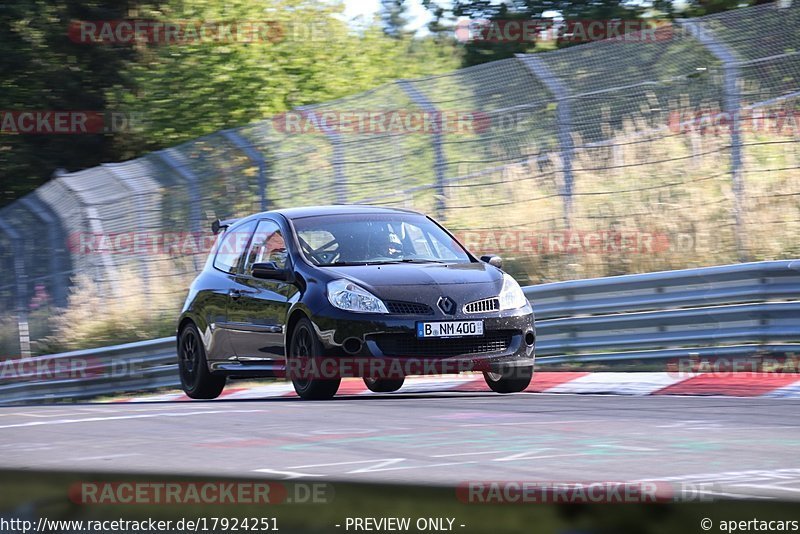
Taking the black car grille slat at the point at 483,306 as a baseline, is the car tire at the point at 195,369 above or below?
below

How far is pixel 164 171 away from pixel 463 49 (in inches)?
525

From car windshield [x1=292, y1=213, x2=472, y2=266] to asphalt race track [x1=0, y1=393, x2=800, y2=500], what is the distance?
1.07m

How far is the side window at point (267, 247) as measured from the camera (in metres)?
10.5

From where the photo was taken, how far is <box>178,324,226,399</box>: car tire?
11539mm

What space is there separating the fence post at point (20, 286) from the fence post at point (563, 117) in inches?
329

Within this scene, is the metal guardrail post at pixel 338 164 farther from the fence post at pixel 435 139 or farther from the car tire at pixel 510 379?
the car tire at pixel 510 379

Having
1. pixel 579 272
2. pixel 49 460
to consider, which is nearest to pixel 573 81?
pixel 579 272

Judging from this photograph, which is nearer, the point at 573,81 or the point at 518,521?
the point at 518,521

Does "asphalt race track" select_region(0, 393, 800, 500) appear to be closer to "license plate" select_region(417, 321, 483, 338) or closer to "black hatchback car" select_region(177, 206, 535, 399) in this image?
"black hatchback car" select_region(177, 206, 535, 399)

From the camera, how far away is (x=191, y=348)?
1182 centimetres

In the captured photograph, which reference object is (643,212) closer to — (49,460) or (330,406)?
(330,406)

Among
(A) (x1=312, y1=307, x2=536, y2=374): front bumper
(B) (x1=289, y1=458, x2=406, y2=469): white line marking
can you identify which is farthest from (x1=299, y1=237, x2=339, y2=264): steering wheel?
(B) (x1=289, y1=458, x2=406, y2=469): white line marking

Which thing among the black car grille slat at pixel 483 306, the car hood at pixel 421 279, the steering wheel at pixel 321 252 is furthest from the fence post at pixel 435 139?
the black car grille slat at pixel 483 306

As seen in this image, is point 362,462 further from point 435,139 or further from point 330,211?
point 435,139
